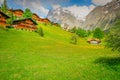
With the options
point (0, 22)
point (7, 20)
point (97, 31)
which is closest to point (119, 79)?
point (0, 22)

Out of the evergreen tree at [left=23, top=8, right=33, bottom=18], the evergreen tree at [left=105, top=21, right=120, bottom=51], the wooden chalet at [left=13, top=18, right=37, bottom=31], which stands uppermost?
the evergreen tree at [left=23, top=8, right=33, bottom=18]

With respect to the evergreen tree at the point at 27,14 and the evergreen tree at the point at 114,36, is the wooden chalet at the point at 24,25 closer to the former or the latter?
the evergreen tree at the point at 27,14

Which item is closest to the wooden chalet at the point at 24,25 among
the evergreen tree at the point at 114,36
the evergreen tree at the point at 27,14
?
the evergreen tree at the point at 27,14

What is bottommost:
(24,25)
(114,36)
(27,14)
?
(114,36)

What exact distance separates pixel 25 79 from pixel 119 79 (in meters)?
9.49

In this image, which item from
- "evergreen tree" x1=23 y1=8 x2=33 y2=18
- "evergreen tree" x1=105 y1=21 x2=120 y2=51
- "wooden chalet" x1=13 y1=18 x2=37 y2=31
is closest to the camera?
"evergreen tree" x1=105 y1=21 x2=120 y2=51

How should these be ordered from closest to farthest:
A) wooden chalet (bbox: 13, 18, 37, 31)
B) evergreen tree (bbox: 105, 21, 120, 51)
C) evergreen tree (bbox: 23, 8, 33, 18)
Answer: evergreen tree (bbox: 105, 21, 120, 51) < wooden chalet (bbox: 13, 18, 37, 31) < evergreen tree (bbox: 23, 8, 33, 18)

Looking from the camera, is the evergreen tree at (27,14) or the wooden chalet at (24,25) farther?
the evergreen tree at (27,14)

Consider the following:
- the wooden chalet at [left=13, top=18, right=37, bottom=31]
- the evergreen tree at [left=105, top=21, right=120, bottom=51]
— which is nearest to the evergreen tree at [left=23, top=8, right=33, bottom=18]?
the wooden chalet at [left=13, top=18, right=37, bottom=31]

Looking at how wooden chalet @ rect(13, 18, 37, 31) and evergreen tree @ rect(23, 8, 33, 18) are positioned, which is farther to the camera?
evergreen tree @ rect(23, 8, 33, 18)

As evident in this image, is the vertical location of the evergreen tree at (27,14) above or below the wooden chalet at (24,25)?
above

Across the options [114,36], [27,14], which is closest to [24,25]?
[27,14]

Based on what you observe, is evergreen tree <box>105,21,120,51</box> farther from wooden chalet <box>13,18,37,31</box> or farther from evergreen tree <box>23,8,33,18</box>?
evergreen tree <box>23,8,33,18</box>

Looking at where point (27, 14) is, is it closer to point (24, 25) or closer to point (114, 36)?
point (24, 25)
